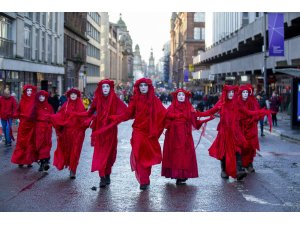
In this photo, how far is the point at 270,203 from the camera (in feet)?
24.6

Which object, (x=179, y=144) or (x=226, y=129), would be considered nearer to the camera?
(x=179, y=144)

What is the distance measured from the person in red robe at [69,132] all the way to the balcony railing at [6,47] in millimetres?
21506

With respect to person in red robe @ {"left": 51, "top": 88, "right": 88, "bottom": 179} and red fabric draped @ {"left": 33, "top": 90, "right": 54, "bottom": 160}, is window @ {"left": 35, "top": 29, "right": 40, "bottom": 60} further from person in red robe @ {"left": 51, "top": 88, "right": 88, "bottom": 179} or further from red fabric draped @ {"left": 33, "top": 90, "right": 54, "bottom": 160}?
person in red robe @ {"left": 51, "top": 88, "right": 88, "bottom": 179}

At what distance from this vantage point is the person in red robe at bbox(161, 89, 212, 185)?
9.06 meters

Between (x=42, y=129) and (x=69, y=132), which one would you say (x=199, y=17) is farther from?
(x=69, y=132)

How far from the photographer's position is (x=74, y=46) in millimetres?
58875

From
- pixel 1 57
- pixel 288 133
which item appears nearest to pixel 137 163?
pixel 288 133

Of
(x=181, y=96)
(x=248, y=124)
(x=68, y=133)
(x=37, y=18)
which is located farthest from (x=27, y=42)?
(x=181, y=96)

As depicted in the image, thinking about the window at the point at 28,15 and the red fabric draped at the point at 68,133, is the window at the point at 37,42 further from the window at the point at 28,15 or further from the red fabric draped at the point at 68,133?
the red fabric draped at the point at 68,133

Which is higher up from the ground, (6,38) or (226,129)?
(6,38)

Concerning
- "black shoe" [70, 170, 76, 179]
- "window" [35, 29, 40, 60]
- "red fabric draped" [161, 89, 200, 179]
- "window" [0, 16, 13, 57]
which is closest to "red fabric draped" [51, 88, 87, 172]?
"black shoe" [70, 170, 76, 179]

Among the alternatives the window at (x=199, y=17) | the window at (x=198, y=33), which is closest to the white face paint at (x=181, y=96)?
the window at (x=198, y=33)

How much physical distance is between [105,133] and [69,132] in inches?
52.4

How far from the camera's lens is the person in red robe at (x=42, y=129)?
1071 cm
